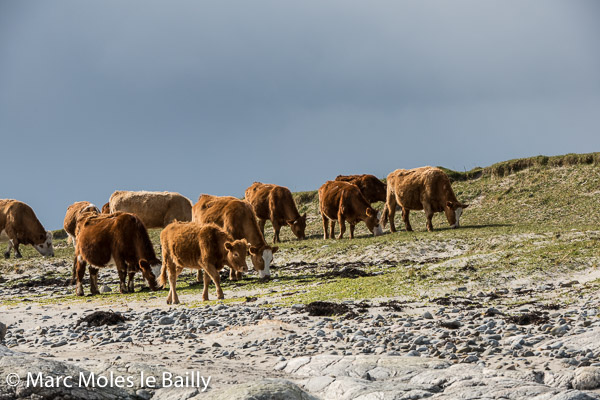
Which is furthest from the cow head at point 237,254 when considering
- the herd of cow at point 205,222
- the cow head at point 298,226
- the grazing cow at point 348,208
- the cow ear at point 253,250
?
the cow head at point 298,226

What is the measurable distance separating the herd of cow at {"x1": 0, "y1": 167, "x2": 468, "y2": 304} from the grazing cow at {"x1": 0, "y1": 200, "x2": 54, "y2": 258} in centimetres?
6

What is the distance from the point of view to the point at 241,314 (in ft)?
48.1

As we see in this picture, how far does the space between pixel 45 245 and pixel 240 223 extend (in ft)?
71.7

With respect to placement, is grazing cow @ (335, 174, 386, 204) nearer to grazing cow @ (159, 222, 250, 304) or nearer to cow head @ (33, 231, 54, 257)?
cow head @ (33, 231, 54, 257)

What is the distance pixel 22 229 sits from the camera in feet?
131

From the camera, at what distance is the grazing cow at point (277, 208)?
119ft

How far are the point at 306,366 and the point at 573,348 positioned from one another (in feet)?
13.6

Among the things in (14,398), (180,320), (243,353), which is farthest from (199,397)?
(180,320)

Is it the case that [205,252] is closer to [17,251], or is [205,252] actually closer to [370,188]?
[370,188]

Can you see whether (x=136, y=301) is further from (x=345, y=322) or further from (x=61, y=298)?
(x=345, y=322)

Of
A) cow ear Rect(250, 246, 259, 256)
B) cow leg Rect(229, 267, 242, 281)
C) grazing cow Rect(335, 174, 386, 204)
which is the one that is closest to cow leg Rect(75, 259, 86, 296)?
cow leg Rect(229, 267, 242, 281)

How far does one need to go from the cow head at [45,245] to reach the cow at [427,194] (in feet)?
69.6

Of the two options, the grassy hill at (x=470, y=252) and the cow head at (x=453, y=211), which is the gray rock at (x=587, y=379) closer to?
the grassy hill at (x=470, y=252)

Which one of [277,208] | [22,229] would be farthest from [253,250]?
[22,229]
